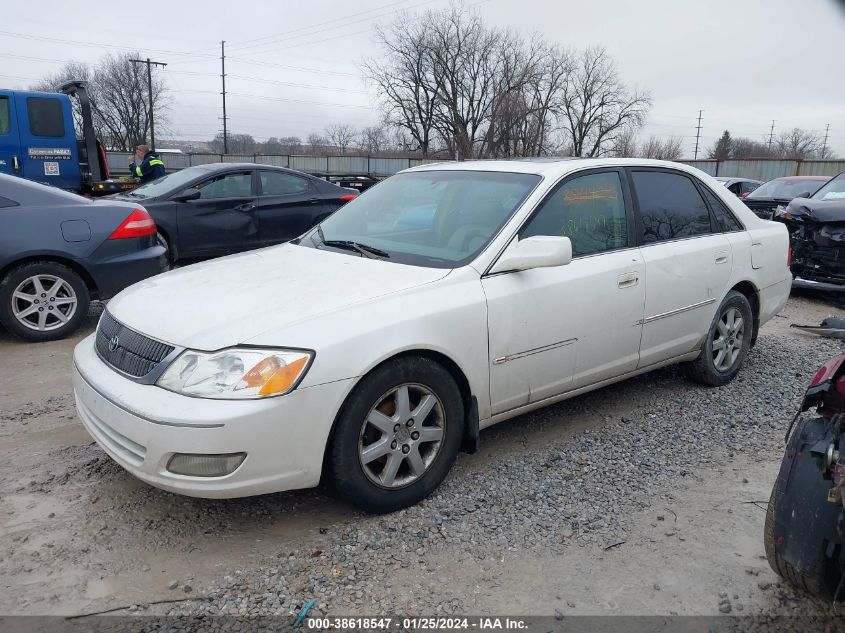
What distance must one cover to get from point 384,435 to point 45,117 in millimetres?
10507

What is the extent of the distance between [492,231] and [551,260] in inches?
15.4

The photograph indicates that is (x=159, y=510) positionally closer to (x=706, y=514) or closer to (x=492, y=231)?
(x=492, y=231)

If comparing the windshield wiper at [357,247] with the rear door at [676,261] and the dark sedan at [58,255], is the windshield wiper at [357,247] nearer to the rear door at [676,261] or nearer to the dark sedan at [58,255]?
the rear door at [676,261]

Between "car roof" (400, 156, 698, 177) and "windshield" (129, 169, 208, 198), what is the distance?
5.08 m

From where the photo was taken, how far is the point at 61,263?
5859mm

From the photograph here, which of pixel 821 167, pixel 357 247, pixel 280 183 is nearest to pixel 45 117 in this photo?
pixel 280 183

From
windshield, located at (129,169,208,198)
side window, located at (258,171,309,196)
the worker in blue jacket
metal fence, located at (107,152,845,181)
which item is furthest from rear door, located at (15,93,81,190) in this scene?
metal fence, located at (107,152,845,181)

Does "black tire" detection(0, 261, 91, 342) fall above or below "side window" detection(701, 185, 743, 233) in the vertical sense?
below

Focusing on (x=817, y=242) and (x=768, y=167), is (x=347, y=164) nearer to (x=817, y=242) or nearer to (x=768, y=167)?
(x=768, y=167)

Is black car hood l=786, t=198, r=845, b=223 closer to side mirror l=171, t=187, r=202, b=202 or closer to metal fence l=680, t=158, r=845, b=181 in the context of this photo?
side mirror l=171, t=187, r=202, b=202

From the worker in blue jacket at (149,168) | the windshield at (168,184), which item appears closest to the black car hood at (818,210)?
the windshield at (168,184)

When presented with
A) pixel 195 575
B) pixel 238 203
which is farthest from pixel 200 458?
pixel 238 203

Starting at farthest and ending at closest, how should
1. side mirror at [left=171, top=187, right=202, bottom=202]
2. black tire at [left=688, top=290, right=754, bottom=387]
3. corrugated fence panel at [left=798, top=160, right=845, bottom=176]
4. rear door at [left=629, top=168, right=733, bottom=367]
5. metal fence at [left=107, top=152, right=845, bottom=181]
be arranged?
1. metal fence at [left=107, top=152, right=845, bottom=181]
2. corrugated fence panel at [left=798, top=160, right=845, bottom=176]
3. side mirror at [left=171, top=187, right=202, bottom=202]
4. black tire at [left=688, top=290, right=754, bottom=387]
5. rear door at [left=629, top=168, right=733, bottom=367]

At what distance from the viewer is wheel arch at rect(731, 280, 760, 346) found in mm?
4949
